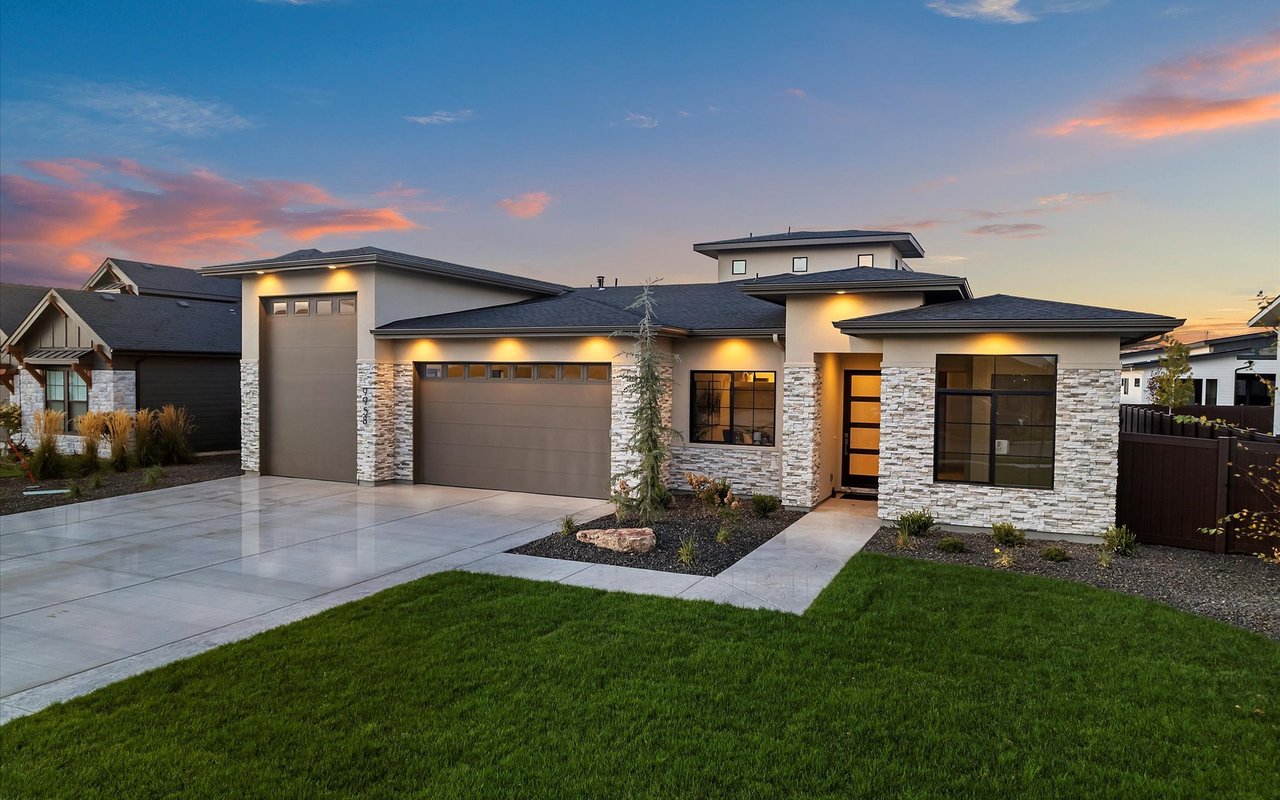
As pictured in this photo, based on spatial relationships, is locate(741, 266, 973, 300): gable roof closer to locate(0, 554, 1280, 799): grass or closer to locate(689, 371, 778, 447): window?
locate(689, 371, 778, 447): window

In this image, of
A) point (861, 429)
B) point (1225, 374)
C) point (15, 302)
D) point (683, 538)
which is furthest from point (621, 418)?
point (15, 302)

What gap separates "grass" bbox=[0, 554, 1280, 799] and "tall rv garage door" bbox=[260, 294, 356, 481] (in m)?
10.6

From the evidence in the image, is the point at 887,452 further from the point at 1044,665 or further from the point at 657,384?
the point at 1044,665

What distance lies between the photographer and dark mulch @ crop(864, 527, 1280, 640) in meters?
7.50

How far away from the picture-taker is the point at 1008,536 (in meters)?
10.0

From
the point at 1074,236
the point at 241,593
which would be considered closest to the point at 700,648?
the point at 241,593

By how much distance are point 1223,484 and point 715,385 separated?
8.22 metres

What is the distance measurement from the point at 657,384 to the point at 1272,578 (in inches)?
331

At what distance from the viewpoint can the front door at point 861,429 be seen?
14.7m

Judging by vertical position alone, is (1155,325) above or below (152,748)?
above

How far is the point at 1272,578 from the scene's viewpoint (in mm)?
8633

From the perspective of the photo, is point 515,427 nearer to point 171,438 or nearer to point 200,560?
point 200,560

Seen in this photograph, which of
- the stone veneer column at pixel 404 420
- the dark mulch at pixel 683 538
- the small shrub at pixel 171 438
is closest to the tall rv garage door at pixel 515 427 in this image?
the stone veneer column at pixel 404 420

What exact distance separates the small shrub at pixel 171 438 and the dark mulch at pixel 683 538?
43.9ft
